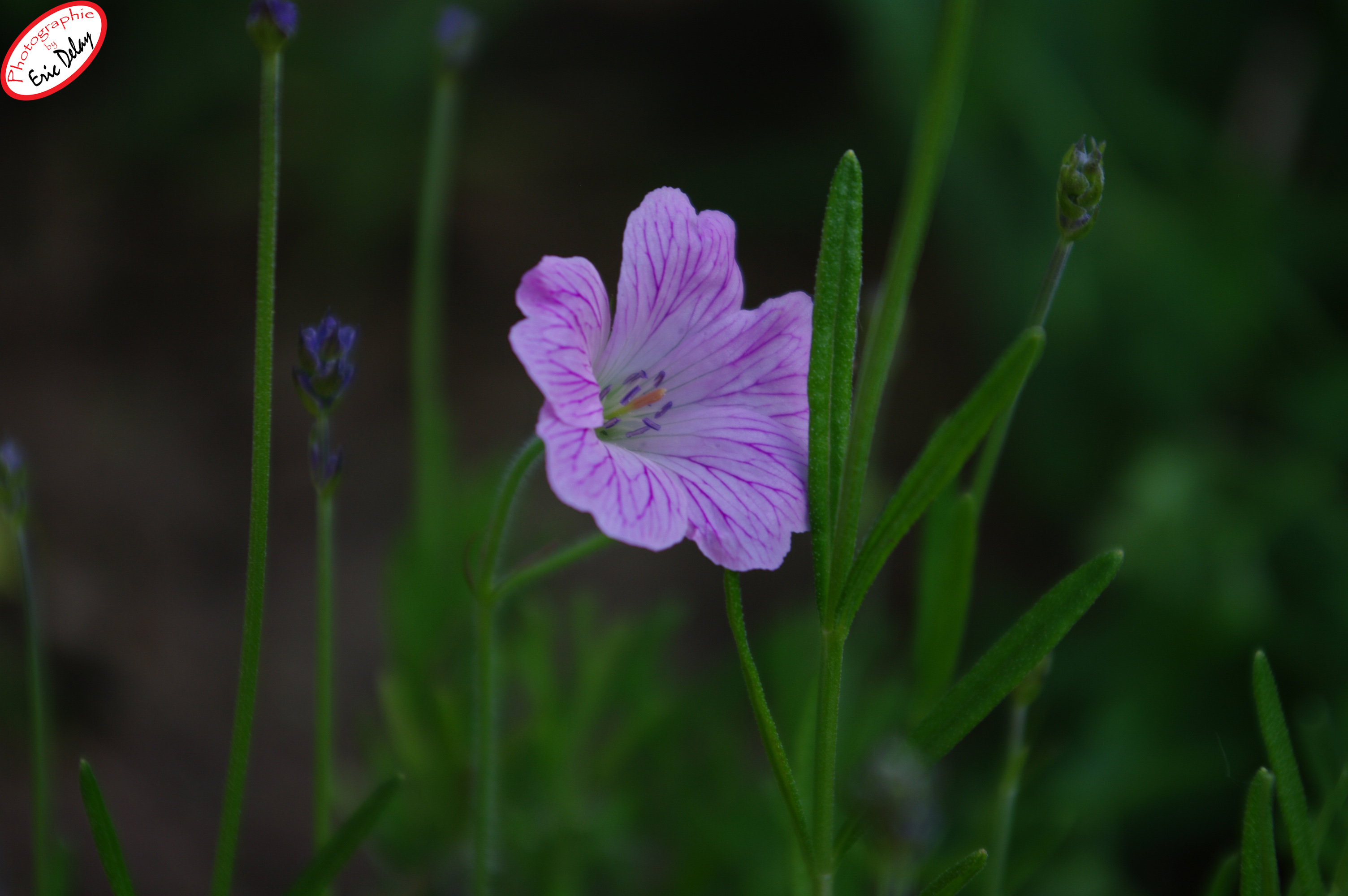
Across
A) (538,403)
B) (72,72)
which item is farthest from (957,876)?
(538,403)

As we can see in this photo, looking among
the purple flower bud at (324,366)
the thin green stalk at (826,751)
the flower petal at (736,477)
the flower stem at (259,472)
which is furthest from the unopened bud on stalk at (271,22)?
the thin green stalk at (826,751)

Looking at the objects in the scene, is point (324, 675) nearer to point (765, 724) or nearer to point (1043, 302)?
point (765, 724)

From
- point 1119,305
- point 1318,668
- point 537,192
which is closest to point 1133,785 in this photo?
point 1318,668

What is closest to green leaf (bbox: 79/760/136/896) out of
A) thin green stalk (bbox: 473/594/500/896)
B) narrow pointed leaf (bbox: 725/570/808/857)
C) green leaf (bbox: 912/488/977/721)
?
thin green stalk (bbox: 473/594/500/896)

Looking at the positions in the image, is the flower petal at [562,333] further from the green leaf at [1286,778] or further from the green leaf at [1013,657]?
the green leaf at [1286,778]

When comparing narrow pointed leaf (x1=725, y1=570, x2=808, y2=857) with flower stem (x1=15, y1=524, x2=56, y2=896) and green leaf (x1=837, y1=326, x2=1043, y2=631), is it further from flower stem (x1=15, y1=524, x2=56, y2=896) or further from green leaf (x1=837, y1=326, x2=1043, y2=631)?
A: flower stem (x1=15, y1=524, x2=56, y2=896)

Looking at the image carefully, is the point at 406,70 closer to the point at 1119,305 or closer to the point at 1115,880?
→ the point at 1119,305
